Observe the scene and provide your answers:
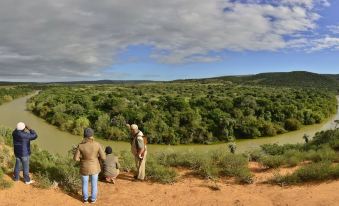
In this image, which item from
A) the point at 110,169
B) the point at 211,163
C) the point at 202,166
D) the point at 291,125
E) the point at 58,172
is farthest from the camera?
the point at 291,125

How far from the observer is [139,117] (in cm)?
3269

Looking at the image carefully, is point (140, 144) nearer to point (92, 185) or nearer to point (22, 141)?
point (92, 185)

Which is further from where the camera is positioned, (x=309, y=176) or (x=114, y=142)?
(x=114, y=142)

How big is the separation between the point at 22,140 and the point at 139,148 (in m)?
2.72

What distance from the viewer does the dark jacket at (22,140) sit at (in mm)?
8703

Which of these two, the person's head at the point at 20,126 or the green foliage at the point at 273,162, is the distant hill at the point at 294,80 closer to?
the green foliage at the point at 273,162

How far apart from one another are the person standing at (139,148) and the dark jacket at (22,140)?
2308 mm

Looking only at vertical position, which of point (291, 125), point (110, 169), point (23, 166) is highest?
point (23, 166)

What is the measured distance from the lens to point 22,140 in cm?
873

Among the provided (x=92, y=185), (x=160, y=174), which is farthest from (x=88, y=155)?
(x=160, y=174)

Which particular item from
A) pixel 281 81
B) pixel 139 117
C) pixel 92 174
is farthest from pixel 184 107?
pixel 281 81

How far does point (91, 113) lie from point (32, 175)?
1052 inches

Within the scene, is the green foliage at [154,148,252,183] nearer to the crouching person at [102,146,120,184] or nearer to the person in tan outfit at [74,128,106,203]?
the crouching person at [102,146,120,184]

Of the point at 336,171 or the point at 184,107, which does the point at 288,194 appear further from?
the point at 184,107
